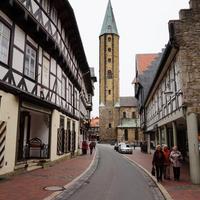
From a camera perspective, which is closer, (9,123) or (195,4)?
(9,123)

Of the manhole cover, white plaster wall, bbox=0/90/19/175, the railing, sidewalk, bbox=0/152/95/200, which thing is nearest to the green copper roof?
white plaster wall, bbox=0/90/19/175

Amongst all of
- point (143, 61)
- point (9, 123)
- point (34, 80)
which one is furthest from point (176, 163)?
point (143, 61)

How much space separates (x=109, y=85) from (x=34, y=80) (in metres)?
70.5

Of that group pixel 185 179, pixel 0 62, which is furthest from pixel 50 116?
pixel 185 179

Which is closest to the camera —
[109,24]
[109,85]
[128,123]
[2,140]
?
[2,140]

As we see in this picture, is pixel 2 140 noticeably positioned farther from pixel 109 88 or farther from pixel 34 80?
pixel 109 88

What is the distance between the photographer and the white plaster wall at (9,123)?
38.0 ft

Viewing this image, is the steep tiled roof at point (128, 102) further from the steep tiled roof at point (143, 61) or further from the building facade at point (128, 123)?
the steep tiled roof at point (143, 61)

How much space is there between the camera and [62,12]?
1992 centimetres

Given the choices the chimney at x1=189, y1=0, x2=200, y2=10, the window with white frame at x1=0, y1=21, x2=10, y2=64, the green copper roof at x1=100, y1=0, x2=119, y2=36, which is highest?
the green copper roof at x1=100, y1=0, x2=119, y2=36

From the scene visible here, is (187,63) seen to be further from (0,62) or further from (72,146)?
(72,146)

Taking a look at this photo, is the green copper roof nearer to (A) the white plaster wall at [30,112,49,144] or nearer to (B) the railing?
(A) the white plaster wall at [30,112,49,144]

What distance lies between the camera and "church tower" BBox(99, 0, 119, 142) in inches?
3339

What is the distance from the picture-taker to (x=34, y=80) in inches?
591
